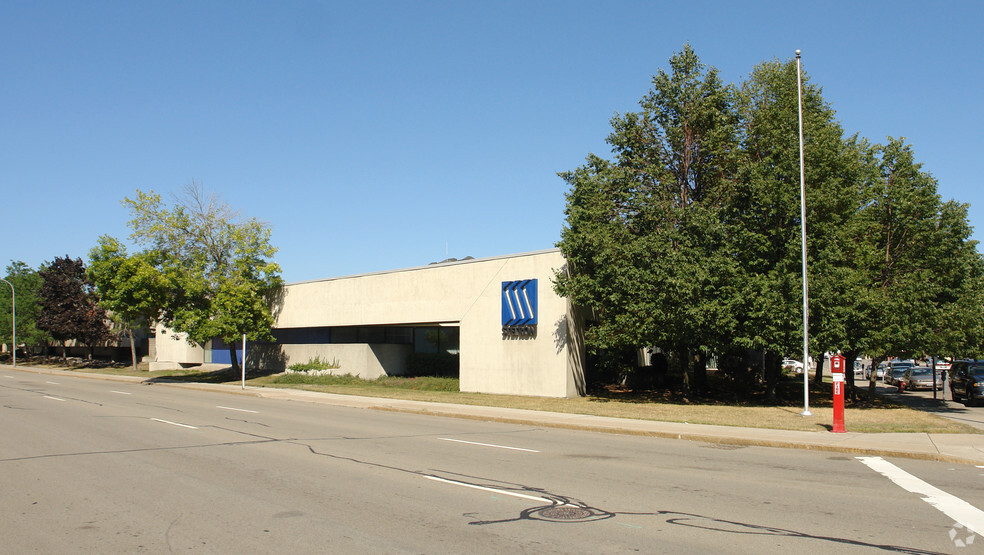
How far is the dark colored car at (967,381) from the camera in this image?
92.8 feet

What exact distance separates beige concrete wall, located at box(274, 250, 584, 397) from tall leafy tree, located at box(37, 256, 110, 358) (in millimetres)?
35678

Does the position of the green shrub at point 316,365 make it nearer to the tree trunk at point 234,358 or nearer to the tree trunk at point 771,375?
the tree trunk at point 234,358

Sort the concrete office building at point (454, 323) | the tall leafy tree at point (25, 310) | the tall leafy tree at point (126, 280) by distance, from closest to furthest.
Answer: the concrete office building at point (454, 323) < the tall leafy tree at point (126, 280) < the tall leafy tree at point (25, 310)

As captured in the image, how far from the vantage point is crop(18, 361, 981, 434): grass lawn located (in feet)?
60.8

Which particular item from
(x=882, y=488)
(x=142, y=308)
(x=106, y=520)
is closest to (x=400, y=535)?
(x=106, y=520)

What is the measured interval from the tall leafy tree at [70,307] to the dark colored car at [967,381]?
208 feet

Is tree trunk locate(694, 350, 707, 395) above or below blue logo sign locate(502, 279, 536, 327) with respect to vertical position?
below

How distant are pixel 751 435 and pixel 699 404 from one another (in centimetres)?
1035

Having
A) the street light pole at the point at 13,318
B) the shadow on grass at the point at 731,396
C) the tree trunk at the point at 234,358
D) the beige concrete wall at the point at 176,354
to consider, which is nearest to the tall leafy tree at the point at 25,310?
the street light pole at the point at 13,318

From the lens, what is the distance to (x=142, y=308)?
39406mm

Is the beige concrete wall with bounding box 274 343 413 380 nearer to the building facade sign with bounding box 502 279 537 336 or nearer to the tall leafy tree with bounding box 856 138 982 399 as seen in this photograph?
the building facade sign with bounding box 502 279 537 336

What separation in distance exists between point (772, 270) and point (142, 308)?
3362 cm

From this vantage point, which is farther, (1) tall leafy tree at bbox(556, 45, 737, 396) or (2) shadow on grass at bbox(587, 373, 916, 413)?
(2) shadow on grass at bbox(587, 373, 916, 413)

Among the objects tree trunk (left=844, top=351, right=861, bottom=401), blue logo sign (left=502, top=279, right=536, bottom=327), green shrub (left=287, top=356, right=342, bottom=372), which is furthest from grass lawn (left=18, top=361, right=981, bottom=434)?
blue logo sign (left=502, top=279, right=536, bottom=327)
